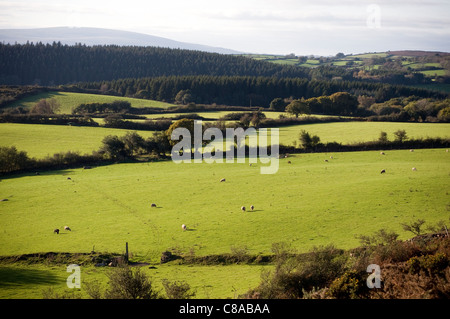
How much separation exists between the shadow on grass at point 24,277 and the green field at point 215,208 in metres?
0.29

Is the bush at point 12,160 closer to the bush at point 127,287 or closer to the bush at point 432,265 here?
the bush at point 127,287

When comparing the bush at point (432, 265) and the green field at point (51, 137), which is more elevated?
the green field at point (51, 137)

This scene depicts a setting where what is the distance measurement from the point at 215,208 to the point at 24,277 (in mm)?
18445

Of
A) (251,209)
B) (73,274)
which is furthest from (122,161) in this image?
(73,274)

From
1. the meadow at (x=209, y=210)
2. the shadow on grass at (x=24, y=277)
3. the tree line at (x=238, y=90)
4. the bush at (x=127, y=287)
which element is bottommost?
the shadow on grass at (x=24, y=277)

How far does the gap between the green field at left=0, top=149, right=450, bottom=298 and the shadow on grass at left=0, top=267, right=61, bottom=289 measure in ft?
0.95

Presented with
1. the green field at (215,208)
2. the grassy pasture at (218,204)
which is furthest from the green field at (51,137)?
the grassy pasture at (218,204)

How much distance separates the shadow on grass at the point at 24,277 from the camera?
23.0 meters

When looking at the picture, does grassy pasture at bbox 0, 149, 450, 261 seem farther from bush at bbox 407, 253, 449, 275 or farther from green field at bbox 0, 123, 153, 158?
green field at bbox 0, 123, 153, 158

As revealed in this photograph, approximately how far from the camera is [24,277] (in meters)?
24.2

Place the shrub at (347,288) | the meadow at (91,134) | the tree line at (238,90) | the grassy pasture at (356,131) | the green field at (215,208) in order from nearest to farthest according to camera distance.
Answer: the shrub at (347,288), the green field at (215,208), the meadow at (91,134), the grassy pasture at (356,131), the tree line at (238,90)

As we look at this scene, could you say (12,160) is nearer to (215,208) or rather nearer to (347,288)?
(215,208)

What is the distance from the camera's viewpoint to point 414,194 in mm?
36938
